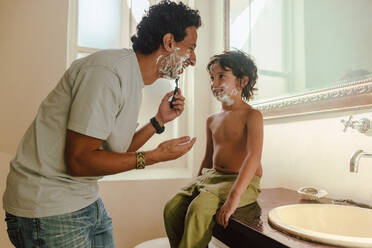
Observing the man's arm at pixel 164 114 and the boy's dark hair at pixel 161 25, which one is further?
the man's arm at pixel 164 114

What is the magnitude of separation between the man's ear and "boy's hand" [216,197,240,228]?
1.76ft

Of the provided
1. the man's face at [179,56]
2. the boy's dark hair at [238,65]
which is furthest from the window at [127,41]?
the man's face at [179,56]

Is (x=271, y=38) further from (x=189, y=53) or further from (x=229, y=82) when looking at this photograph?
(x=189, y=53)

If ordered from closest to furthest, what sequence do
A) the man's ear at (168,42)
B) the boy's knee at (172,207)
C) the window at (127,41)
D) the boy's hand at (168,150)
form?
the boy's hand at (168,150) < the man's ear at (168,42) < the boy's knee at (172,207) < the window at (127,41)

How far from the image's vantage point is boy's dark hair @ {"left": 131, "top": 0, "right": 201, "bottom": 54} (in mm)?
903

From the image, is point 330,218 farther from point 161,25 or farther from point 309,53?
point 161,25

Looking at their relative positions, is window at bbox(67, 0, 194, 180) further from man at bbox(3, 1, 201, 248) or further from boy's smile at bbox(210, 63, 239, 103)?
man at bbox(3, 1, 201, 248)

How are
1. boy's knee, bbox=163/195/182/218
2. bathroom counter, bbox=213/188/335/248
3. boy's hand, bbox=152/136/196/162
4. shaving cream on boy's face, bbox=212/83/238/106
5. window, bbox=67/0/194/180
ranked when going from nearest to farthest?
bathroom counter, bbox=213/188/335/248, boy's hand, bbox=152/136/196/162, boy's knee, bbox=163/195/182/218, shaving cream on boy's face, bbox=212/83/238/106, window, bbox=67/0/194/180

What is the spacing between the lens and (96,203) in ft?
2.86

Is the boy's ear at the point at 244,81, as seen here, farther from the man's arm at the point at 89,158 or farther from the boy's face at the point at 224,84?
the man's arm at the point at 89,158

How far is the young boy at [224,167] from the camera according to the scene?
865 mm

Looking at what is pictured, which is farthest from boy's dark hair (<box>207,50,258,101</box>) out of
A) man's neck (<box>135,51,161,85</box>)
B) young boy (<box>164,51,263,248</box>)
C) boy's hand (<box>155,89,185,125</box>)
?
man's neck (<box>135,51,161,85</box>)

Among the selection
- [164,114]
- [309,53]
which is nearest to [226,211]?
[164,114]

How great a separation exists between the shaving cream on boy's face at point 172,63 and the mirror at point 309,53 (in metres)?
0.58
